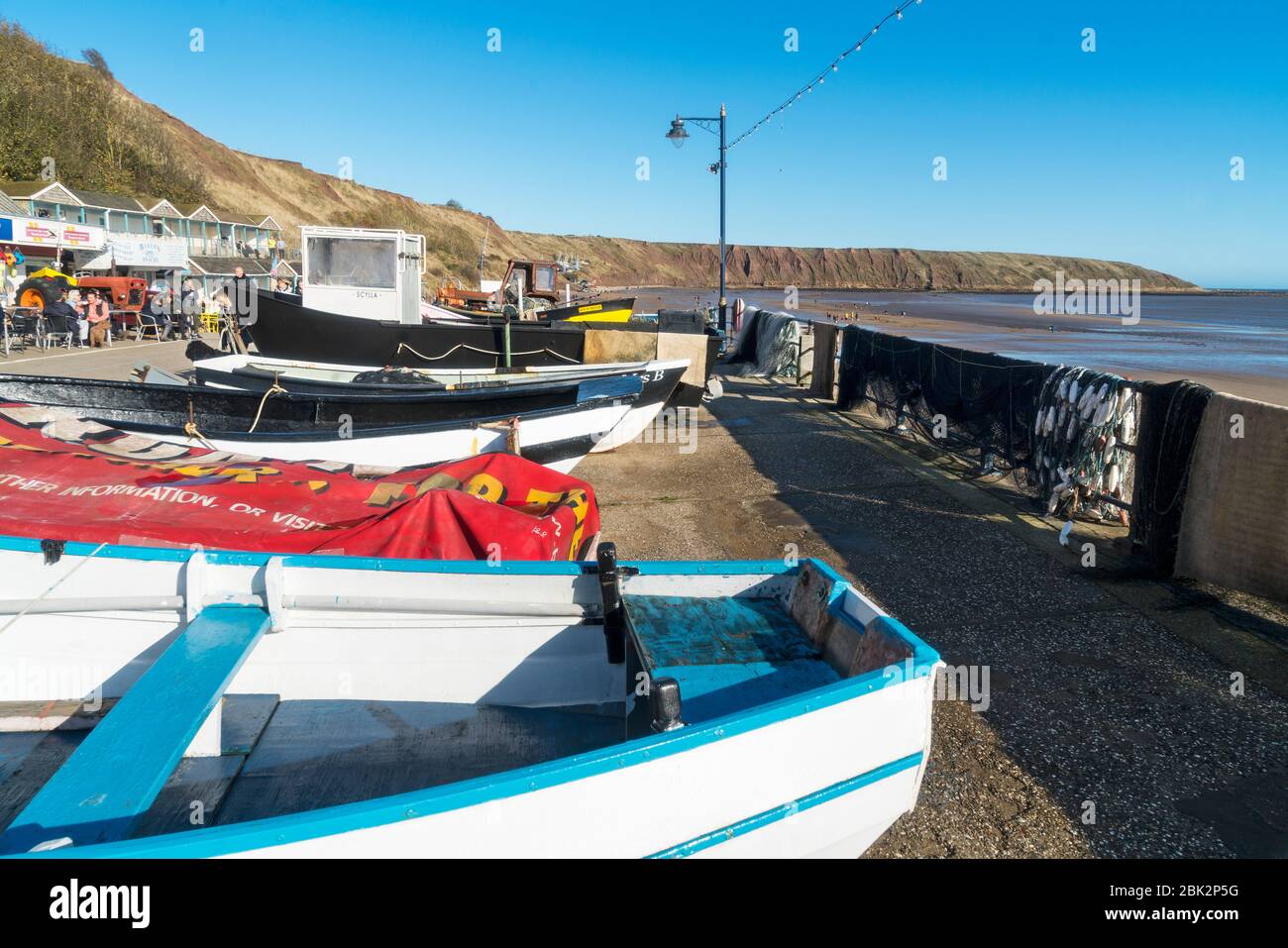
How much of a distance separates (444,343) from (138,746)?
11.9m

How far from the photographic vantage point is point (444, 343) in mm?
14102

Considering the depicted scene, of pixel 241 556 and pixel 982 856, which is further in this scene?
pixel 241 556

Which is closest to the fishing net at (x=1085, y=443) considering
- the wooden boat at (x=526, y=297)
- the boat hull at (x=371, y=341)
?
the boat hull at (x=371, y=341)

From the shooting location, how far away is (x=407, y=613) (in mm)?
4086

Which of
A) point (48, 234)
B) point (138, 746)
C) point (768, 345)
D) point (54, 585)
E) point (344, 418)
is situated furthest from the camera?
point (48, 234)

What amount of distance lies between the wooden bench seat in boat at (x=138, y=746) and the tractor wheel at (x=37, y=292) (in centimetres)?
2362

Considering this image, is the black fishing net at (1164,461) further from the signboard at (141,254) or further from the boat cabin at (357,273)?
the signboard at (141,254)

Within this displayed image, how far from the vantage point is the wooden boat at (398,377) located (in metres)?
10.4

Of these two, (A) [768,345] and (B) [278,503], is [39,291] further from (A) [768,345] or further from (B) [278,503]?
(B) [278,503]

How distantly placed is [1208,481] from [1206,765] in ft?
9.81

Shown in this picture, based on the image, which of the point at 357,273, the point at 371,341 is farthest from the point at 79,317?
the point at 371,341
